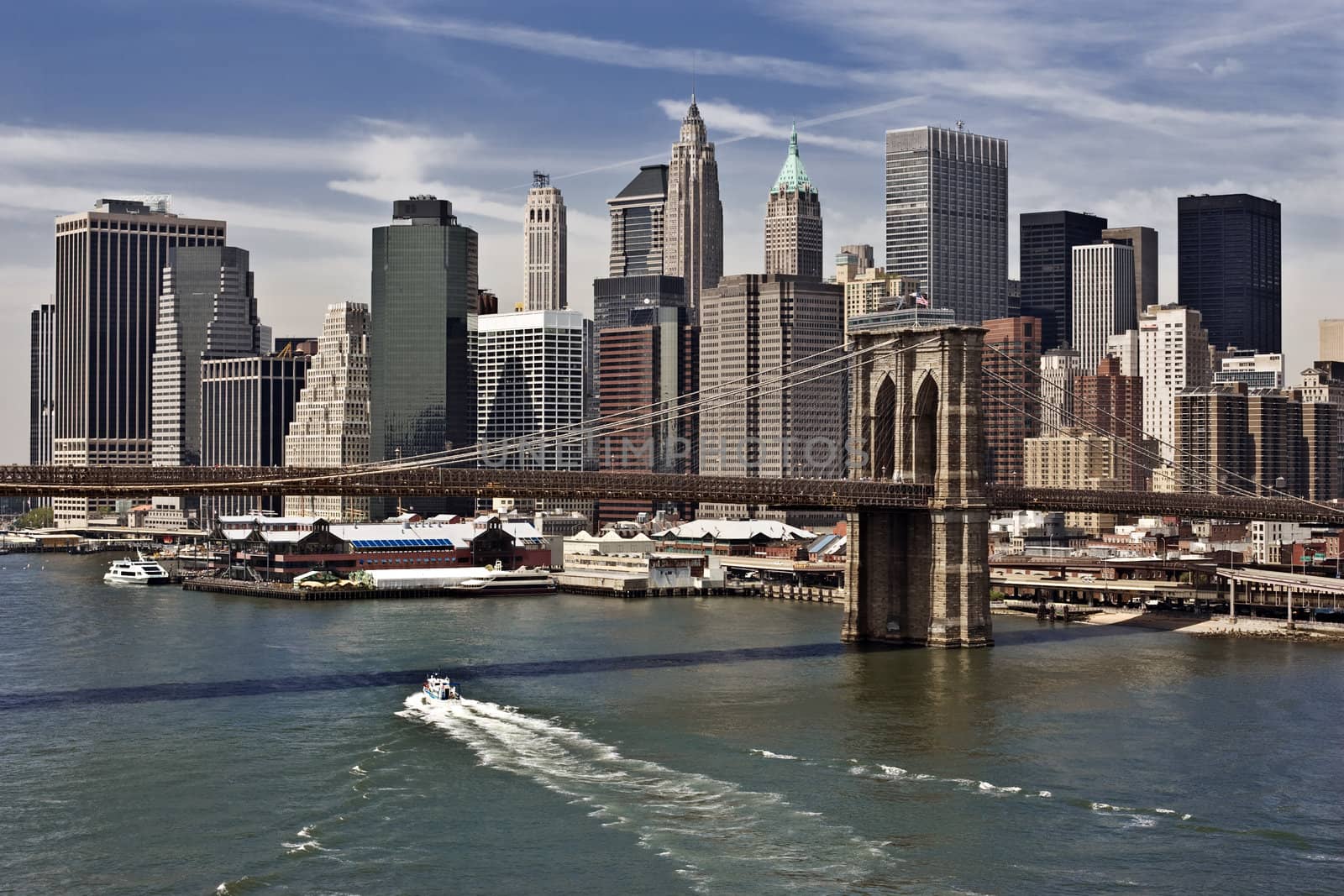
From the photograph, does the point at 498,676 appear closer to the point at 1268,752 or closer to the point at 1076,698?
the point at 1076,698

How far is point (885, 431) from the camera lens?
210 feet

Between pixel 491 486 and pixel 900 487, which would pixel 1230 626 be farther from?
pixel 491 486

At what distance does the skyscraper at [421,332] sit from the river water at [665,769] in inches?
4735

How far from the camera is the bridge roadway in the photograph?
4791 cm

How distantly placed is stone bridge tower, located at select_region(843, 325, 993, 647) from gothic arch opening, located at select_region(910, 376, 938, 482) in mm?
31

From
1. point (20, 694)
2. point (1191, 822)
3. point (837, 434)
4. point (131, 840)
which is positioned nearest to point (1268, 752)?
point (1191, 822)

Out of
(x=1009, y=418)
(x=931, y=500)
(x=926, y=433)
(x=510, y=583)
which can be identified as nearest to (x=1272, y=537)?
(x=1009, y=418)

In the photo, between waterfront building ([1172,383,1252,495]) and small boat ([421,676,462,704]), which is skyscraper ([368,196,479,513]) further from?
small boat ([421,676,462,704])

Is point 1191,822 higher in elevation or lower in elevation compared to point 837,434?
lower

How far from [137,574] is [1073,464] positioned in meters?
91.7

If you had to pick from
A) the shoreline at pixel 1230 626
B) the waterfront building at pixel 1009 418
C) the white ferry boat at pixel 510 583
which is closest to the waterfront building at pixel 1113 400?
the waterfront building at pixel 1009 418

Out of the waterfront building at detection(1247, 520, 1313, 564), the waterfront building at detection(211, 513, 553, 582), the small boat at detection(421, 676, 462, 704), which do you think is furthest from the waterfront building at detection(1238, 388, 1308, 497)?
the small boat at detection(421, 676, 462, 704)

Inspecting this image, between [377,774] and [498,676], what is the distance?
1470 cm

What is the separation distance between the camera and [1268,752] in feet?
133
